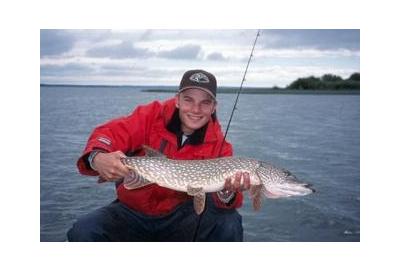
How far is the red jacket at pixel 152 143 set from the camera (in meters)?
3.39

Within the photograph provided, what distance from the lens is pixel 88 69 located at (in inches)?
167

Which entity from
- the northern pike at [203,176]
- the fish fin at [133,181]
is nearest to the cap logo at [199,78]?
the northern pike at [203,176]

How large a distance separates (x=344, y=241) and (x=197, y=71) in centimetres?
215

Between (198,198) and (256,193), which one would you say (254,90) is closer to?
Answer: (256,193)

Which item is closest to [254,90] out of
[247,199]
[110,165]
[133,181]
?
[247,199]

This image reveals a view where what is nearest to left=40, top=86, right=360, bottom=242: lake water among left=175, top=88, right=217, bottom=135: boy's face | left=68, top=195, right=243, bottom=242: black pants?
left=175, top=88, right=217, bottom=135: boy's face

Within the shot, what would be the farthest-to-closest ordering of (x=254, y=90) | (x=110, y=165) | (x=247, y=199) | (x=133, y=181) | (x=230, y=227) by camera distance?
(x=247, y=199), (x=254, y=90), (x=230, y=227), (x=133, y=181), (x=110, y=165)

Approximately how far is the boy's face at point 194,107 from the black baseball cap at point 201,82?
0.16 feet

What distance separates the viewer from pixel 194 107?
142 inches

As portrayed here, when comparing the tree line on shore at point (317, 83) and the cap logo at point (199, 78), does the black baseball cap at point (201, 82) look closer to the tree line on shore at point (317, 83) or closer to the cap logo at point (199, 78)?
the cap logo at point (199, 78)

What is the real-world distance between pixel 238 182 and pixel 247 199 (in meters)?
1.17
